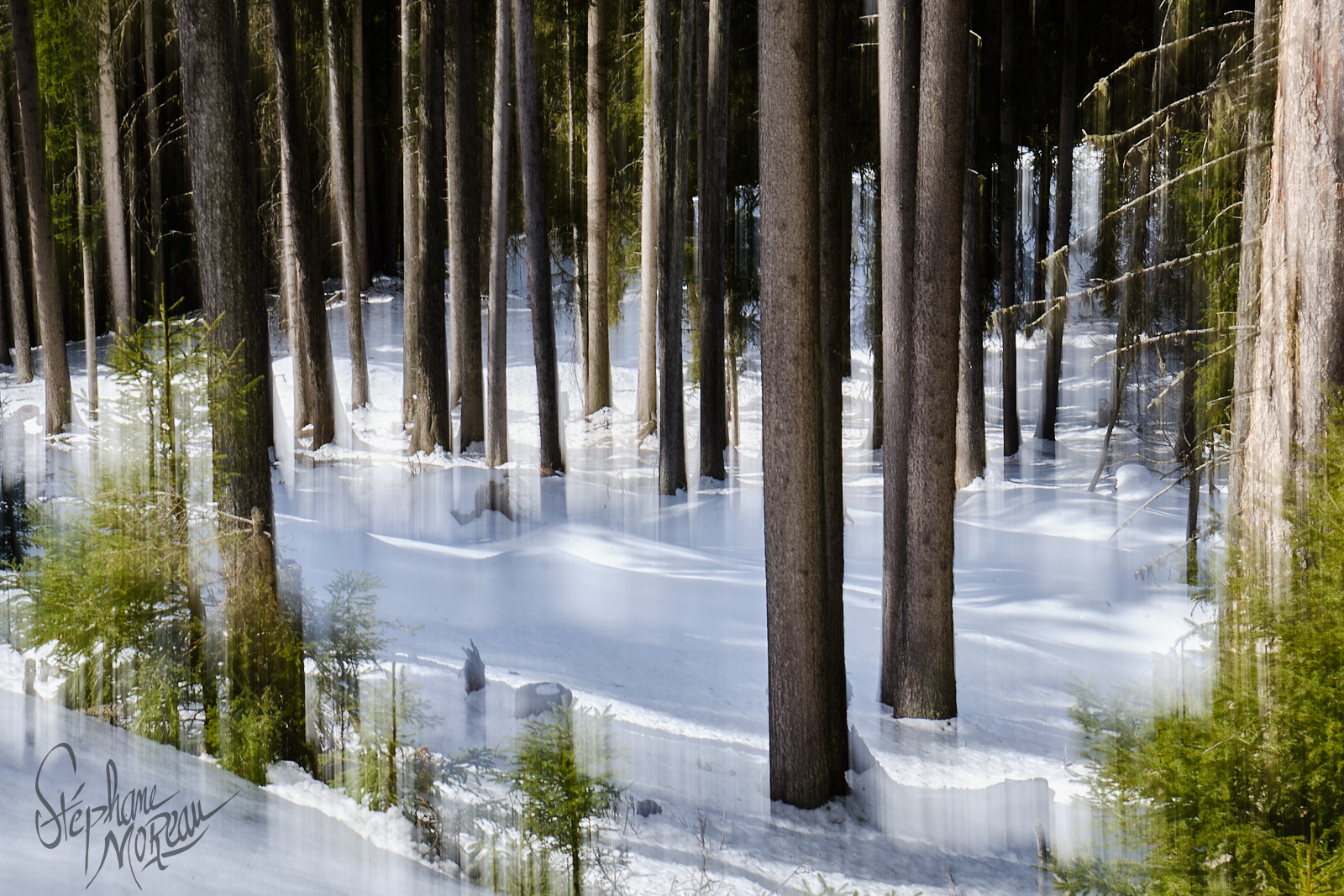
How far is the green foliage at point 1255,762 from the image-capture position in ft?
10.9

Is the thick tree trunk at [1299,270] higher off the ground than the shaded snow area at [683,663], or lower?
higher

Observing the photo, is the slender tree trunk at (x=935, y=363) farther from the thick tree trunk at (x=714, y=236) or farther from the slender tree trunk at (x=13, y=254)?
the slender tree trunk at (x=13, y=254)

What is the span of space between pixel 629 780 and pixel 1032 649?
4.10 metres

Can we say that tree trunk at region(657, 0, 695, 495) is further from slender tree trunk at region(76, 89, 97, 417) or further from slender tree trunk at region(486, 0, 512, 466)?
slender tree trunk at region(76, 89, 97, 417)

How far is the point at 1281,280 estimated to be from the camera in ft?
15.4

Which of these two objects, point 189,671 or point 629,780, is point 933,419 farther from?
point 189,671

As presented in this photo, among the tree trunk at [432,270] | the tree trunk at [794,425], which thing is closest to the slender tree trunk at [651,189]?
the tree trunk at [432,270]

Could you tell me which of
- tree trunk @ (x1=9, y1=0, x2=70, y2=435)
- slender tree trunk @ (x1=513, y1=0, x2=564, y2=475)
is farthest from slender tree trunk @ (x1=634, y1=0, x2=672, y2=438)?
tree trunk @ (x1=9, y1=0, x2=70, y2=435)

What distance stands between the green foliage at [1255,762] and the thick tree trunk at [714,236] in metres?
9.53

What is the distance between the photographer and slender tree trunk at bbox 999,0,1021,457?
52.2 feet

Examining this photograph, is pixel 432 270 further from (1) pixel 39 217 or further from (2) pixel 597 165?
(1) pixel 39 217
